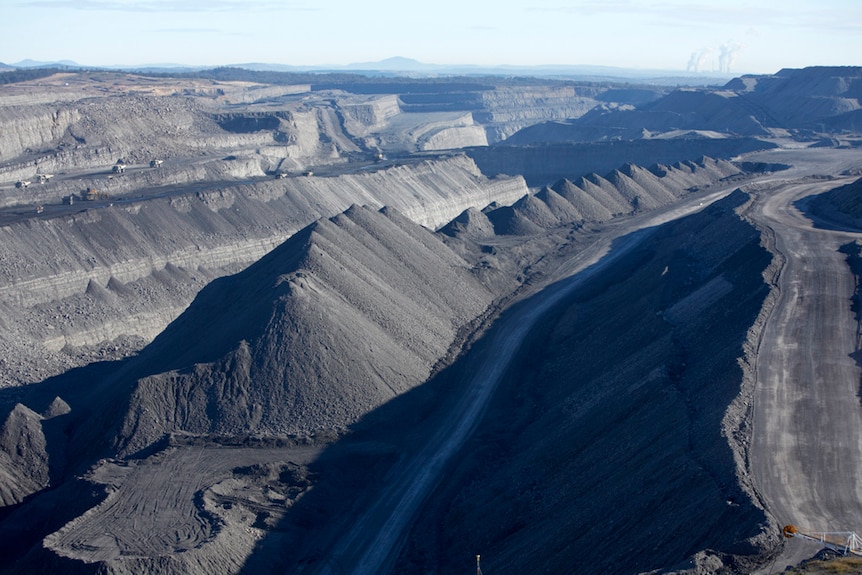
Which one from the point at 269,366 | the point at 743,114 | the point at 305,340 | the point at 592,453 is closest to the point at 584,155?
the point at 743,114

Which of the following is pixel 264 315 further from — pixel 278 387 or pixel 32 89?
pixel 32 89

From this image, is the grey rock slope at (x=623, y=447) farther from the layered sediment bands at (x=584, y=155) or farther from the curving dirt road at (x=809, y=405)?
the layered sediment bands at (x=584, y=155)

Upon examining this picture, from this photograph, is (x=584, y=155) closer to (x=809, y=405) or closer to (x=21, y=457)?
(x=809, y=405)

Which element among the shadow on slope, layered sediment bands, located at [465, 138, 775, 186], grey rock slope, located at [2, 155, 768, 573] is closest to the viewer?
the shadow on slope

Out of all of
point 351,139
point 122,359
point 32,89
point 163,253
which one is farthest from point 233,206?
point 32,89

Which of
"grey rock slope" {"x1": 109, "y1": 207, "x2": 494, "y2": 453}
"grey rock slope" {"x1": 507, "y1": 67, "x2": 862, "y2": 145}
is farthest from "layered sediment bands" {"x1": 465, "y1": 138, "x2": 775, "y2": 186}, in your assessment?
"grey rock slope" {"x1": 109, "y1": 207, "x2": 494, "y2": 453}

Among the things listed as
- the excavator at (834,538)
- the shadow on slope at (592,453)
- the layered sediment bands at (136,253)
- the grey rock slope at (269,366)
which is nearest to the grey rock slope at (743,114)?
the layered sediment bands at (136,253)

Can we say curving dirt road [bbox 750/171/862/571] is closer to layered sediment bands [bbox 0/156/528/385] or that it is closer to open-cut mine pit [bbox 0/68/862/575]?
open-cut mine pit [bbox 0/68/862/575]
